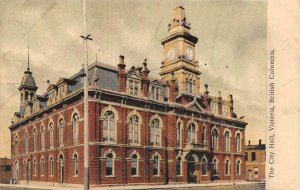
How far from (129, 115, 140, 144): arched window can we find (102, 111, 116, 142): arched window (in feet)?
2.58

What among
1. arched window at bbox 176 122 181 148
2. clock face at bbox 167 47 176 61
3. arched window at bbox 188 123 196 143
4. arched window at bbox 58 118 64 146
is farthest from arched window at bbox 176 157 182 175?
arched window at bbox 58 118 64 146

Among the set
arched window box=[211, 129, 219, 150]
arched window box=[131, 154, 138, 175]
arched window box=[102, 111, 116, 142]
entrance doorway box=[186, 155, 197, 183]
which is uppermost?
arched window box=[102, 111, 116, 142]

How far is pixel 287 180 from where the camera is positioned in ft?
29.7

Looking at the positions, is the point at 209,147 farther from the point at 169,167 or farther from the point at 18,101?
the point at 18,101

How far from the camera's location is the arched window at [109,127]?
14.1 meters

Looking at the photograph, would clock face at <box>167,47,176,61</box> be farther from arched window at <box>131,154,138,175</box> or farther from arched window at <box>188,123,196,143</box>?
arched window at <box>131,154,138,175</box>

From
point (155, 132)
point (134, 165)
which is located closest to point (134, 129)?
point (155, 132)

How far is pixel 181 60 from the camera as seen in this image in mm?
16109

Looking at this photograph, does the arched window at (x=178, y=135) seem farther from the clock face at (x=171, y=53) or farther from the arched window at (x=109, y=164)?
the arched window at (x=109, y=164)

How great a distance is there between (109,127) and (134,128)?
4.11 ft

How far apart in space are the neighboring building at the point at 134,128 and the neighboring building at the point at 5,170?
0.61 metres

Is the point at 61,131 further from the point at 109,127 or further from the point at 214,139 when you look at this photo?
the point at 214,139

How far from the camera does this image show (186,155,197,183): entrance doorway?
709 inches

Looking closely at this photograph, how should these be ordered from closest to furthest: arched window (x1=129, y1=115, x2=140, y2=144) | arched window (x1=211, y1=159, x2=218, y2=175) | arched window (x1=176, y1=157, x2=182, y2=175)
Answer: arched window (x1=129, y1=115, x2=140, y2=144) → arched window (x1=176, y1=157, x2=182, y2=175) → arched window (x1=211, y1=159, x2=218, y2=175)
